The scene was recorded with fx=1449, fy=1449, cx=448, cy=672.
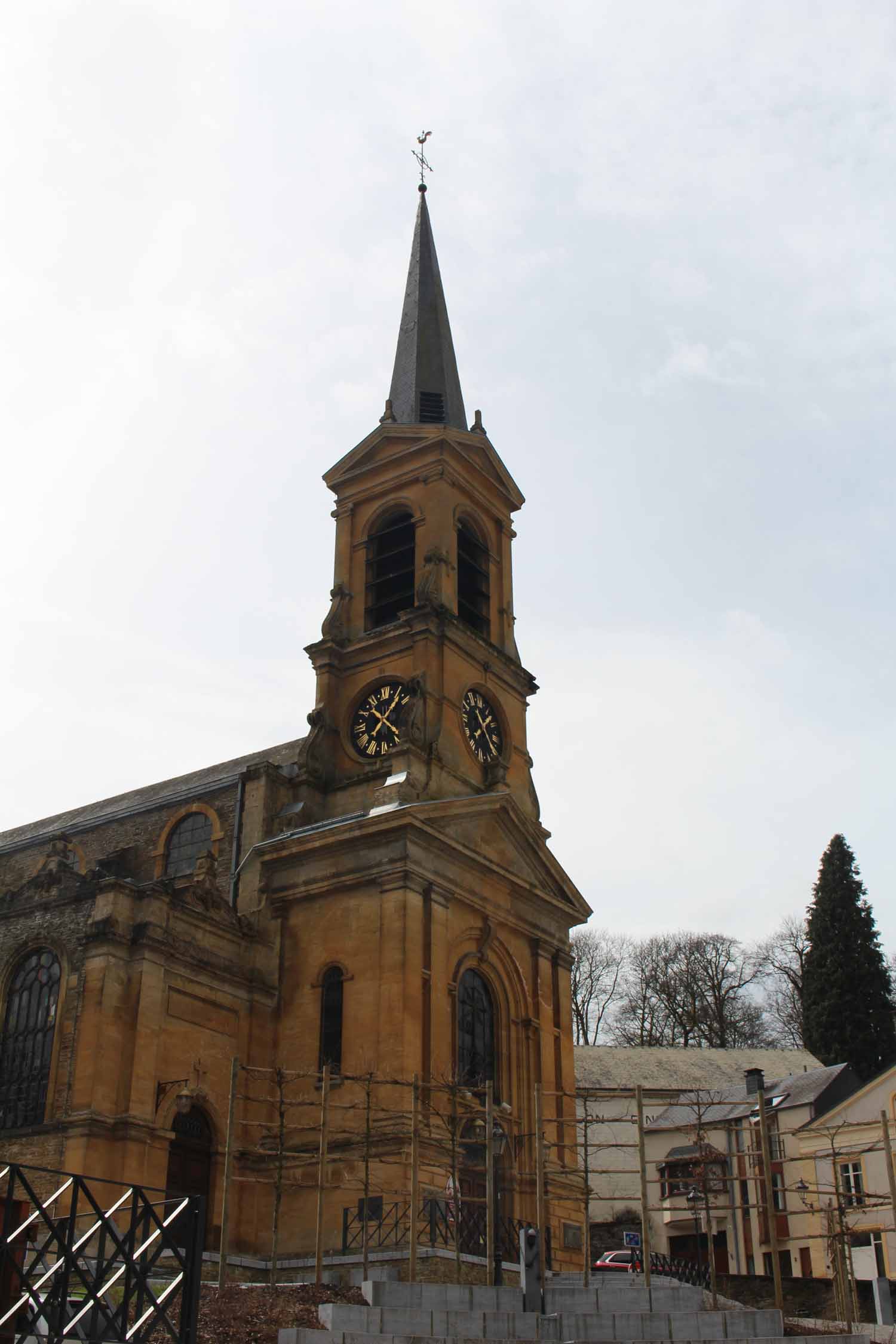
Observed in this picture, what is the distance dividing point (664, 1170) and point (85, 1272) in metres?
47.2

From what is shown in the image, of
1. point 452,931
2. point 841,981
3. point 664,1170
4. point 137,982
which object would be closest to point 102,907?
point 137,982

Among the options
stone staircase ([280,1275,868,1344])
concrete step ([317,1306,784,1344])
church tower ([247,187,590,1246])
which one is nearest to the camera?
stone staircase ([280,1275,868,1344])

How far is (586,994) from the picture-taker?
89.8m

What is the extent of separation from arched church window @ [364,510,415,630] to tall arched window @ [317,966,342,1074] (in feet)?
38.6

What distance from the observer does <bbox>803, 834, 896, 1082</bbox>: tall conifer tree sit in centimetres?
6262

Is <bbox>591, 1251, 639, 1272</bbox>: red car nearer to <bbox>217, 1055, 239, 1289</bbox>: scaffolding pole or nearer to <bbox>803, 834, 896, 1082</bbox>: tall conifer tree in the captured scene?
<bbox>217, 1055, 239, 1289</bbox>: scaffolding pole

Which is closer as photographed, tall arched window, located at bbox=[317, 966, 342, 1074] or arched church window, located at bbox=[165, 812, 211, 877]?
tall arched window, located at bbox=[317, 966, 342, 1074]

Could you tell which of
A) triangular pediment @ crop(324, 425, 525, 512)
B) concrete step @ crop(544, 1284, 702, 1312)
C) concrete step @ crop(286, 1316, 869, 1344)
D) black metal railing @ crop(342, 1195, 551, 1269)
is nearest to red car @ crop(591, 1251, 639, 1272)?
black metal railing @ crop(342, 1195, 551, 1269)

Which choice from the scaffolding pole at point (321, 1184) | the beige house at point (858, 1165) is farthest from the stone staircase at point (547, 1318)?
the beige house at point (858, 1165)

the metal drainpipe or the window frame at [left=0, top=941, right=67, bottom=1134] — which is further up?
the metal drainpipe

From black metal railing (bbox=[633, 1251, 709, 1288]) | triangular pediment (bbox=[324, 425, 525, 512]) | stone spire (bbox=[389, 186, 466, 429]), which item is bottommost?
black metal railing (bbox=[633, 1251, 709, 1288])

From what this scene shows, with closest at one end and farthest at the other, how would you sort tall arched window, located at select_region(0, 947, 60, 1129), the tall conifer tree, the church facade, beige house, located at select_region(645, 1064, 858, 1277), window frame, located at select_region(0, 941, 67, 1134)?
1. window frame, located at select_region(0, 941, 67, 1134)
2. tall arched window, located at select_region(0, 947, 60, 1129)
3. the church facade
4. beige house, located at select_region(645, 1064, 858, 1277)
5. the tall conifer tree

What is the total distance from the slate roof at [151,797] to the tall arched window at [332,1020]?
8.02 meters

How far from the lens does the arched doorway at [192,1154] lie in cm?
3316
